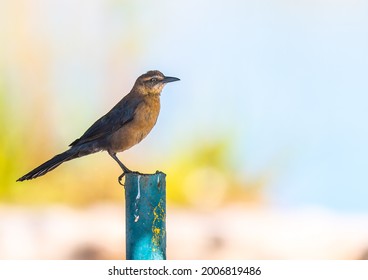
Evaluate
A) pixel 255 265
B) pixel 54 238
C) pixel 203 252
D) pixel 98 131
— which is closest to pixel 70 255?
pixel 54 238

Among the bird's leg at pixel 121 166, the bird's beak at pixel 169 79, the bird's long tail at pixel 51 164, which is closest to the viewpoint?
the bird's long tail at pixel 51 164

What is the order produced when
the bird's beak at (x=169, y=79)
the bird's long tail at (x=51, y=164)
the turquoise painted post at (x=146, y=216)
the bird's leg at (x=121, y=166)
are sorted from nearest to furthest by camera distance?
the turquoise painted post at (x=146, y=216) → the bird's long tail at (x=51, y=164) → the bird's leg at (x=121, y=166) → the bird's beak at (x=169, y=79)

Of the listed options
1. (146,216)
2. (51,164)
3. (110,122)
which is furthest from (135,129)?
(146,216)

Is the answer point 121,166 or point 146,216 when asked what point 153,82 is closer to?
point 121,166

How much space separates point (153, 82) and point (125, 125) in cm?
67

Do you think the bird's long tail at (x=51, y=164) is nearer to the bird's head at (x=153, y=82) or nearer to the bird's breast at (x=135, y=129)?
the bird's breast at (x=135, y=129)

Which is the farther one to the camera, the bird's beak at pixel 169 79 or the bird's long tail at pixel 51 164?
the bird's beak at pixel 169 79

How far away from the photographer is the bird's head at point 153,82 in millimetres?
10266

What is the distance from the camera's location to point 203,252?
1220 centimetres

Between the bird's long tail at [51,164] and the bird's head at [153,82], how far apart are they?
1.18 meters

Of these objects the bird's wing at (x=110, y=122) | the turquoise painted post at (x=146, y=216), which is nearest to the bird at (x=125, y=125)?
the bird's wing at (x=110, y=122)

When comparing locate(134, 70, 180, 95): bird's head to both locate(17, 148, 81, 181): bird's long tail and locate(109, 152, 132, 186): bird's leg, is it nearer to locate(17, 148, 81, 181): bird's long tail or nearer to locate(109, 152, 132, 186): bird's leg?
locate(109, 152, 132, 186): bird's leg

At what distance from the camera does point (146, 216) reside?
8.09 metres

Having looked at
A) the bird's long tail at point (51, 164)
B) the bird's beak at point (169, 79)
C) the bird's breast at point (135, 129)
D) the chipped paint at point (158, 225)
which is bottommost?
the chipped paint at point (158, 225)
